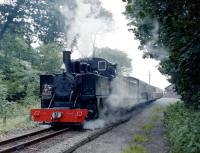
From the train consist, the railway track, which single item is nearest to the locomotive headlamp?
the train consist

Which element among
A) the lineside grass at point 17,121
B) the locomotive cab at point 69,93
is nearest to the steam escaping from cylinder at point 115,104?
the locomotive cab at point 69,93

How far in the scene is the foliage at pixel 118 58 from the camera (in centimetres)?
7176

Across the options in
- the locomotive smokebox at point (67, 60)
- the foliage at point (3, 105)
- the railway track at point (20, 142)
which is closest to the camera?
the railway track at point (20, 142)

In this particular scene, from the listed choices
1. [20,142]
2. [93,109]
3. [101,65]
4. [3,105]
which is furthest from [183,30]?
[3,105]

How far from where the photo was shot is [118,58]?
247ft

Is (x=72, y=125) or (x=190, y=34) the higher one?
(x=190, y=34)

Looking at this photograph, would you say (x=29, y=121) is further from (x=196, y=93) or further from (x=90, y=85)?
(x=196, y=93)

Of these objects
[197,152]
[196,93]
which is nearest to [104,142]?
[196,93]

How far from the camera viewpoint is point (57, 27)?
34.8m

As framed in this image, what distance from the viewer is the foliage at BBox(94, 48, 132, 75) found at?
7176 cm

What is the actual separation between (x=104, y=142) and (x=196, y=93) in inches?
140

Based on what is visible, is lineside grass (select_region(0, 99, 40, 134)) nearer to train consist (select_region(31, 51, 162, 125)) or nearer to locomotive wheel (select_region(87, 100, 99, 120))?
train consist (select_region(31, 51, 162, 125))

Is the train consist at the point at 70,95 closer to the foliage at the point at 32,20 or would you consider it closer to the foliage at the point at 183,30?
the foliage at the point at 183,30

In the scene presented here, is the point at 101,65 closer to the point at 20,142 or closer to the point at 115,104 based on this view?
the point at 115,104
